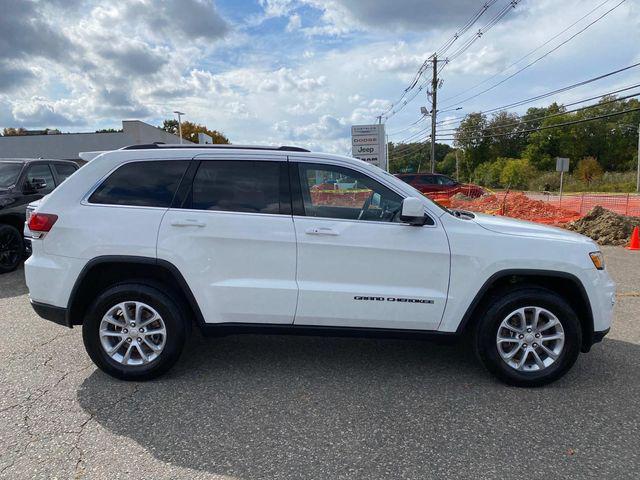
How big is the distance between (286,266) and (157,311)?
1092 millimetres

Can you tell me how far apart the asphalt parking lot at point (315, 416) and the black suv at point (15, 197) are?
405 cm

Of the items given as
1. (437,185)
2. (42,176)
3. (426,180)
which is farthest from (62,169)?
(437,185)

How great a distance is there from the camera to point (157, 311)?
354 centimetres

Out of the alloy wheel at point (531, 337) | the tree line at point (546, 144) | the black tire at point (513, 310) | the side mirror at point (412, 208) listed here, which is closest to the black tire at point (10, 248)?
the side mirror at point (412, 208)

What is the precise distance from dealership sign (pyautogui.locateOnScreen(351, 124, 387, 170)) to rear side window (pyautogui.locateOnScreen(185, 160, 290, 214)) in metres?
21.4

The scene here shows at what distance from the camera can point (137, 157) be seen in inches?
146

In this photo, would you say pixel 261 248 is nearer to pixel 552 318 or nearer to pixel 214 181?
pixel 214 181

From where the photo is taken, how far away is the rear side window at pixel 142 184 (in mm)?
3592

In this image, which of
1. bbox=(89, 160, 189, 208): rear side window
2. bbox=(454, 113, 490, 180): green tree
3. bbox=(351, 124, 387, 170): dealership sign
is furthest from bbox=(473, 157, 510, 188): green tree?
bbox=(89, 160, 189, 208): rear side window

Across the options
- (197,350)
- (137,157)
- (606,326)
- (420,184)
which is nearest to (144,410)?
(197,350)

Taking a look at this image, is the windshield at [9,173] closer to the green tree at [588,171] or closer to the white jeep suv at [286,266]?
the white jeep suv at [286,266]

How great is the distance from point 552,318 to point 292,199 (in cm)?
227

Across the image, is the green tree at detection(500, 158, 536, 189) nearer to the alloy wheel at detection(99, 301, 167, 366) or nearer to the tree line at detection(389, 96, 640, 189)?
the tree line at detection(389, 96, 640, 189)

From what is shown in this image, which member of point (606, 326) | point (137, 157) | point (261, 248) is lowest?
point (606, 326)
